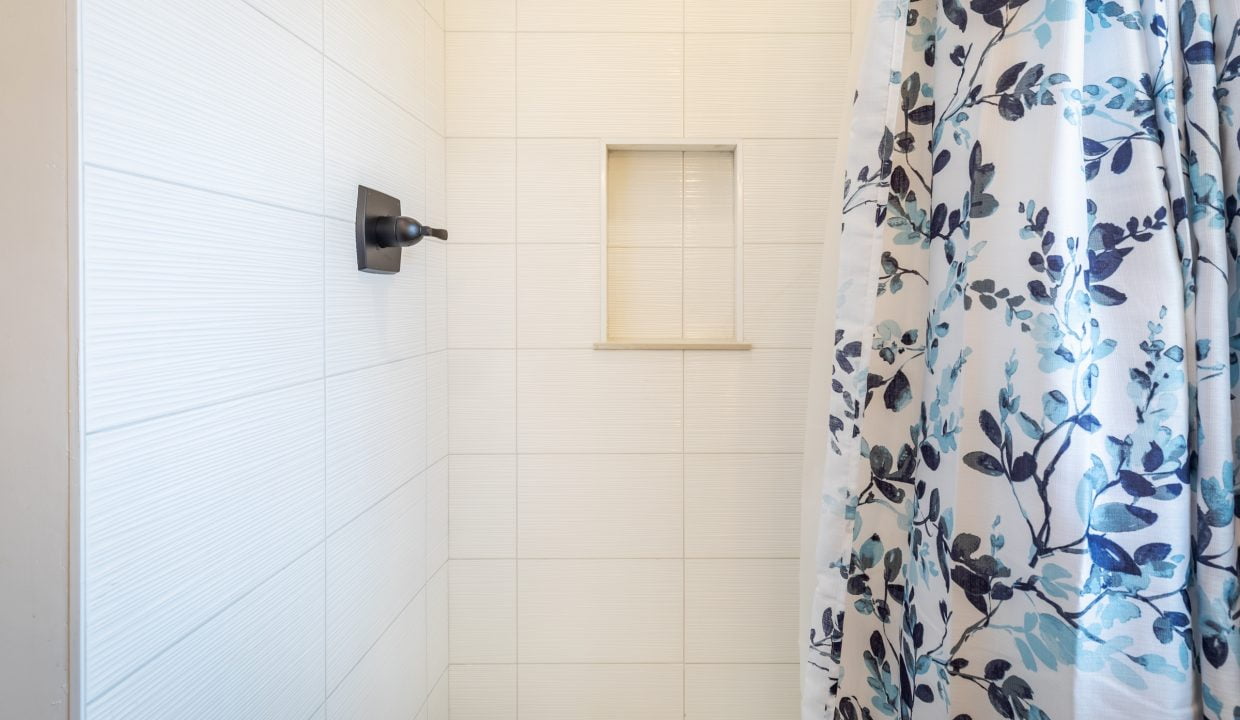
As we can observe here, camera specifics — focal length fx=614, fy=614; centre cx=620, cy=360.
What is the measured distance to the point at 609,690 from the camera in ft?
4.67

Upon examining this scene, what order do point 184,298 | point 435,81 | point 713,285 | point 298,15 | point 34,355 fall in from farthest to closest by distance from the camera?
point 713,285
point 435,81
point 298,15
point 184,298
point 34,355

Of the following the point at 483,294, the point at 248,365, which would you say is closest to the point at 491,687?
the point at 483,294

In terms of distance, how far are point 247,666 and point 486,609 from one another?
734 millimetres

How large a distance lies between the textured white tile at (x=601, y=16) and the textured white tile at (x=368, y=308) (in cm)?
59

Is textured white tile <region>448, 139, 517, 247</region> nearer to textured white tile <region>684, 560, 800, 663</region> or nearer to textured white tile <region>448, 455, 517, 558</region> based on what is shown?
textured white tile <region>448, 455, 517, 558</region>

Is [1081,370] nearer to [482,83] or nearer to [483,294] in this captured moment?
[483,294]

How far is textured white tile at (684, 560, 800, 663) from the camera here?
4.63 feet

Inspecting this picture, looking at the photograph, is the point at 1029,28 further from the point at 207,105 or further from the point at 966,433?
the point at 207,105

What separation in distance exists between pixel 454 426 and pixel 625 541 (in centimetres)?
48

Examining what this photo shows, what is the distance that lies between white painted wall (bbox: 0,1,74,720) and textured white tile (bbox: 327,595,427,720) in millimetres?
512

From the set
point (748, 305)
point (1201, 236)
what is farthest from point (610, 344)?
point (1201, 236)

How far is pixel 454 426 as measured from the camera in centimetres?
143

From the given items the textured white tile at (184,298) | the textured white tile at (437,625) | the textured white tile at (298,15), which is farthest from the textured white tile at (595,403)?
the textured white tile at (298,15)

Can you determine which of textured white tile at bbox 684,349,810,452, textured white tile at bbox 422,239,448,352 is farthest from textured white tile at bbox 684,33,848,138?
textured white tile at bbox 422,239,448,352
